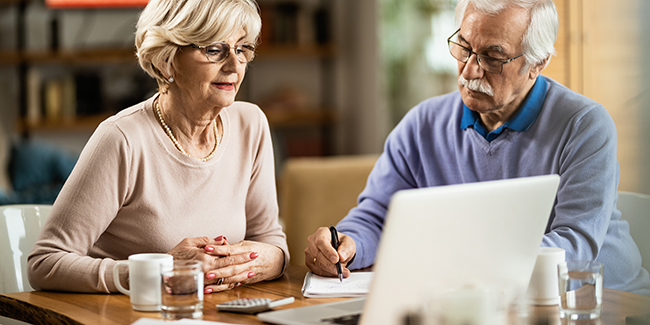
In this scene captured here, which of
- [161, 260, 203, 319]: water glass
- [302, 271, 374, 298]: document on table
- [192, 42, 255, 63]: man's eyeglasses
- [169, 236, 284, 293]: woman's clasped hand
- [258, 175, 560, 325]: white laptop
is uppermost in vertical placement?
[192, 42, 255, 63]: man's eyeglasses

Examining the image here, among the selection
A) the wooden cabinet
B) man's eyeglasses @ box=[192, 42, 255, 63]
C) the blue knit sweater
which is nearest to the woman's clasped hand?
the blue knit sweater

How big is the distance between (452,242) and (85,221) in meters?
0.80

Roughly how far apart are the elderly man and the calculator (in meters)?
0.28

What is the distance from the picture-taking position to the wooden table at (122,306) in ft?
3.62

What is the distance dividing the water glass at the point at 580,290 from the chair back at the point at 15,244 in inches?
50.6

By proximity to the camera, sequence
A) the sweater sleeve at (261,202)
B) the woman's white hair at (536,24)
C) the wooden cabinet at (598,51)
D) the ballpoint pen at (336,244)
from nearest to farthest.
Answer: the ballpoint pen at (336,244)
the woman's white hair at (536,24)
the sweater sleeve at (261,202)
the wooden cabinet at (598,51)

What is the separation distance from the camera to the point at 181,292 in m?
1.08

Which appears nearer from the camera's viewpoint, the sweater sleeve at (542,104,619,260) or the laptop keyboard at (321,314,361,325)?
the laptop keyboard at (321,314,361,325)

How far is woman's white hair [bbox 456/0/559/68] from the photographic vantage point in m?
1.56

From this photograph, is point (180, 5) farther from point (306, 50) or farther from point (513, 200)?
point (306, 50)

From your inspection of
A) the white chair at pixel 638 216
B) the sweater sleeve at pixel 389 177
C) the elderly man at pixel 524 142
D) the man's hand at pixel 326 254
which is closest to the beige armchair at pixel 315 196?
the sweater sleeve at pixel 389 177

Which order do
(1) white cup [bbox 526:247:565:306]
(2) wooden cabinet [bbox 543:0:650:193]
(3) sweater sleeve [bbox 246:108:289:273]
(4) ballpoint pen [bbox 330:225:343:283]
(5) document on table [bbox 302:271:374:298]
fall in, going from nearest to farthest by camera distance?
(1) white cup [bbox 526:247:565:306] < (5) document on table [bbox 302:271:374:298] < (4) ballpoint pen [bbox 330:225:343:283] < (3) sweater sleeve [bbox 246:108:289:273] < (2) wooden cabinet [bbox 543:0:650:193]

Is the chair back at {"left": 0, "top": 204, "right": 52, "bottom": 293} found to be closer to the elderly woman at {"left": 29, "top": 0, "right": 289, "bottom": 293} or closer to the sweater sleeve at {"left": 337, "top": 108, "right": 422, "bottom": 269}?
the elderly woman at {"left": 29, "top": 0, "right": 289, "bottom": 293}

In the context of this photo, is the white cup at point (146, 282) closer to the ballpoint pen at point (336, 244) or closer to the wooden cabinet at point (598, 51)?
the ballpoint pen at point (336, 244)
